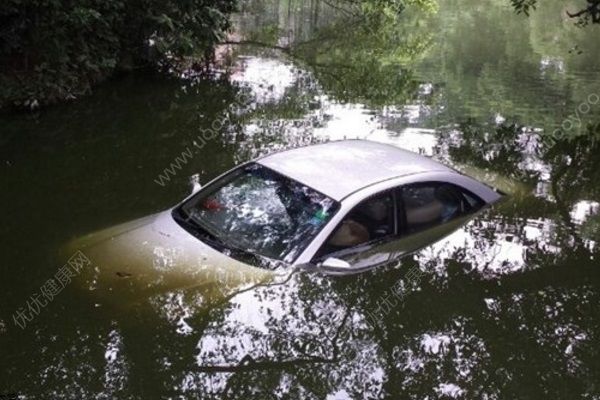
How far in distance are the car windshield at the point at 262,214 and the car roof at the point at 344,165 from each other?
12 cm

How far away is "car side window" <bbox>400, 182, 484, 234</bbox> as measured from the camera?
5.66 m

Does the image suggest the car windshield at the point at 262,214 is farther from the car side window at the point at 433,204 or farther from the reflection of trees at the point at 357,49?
the reflection of trees at the point at 357,49

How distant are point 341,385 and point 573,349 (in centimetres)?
193

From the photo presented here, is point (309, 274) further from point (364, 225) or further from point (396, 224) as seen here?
point (396, 224)

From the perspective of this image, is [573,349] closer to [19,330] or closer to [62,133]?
[19,330]

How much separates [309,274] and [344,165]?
1.20m

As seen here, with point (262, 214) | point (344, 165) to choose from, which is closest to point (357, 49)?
point (344, 165)

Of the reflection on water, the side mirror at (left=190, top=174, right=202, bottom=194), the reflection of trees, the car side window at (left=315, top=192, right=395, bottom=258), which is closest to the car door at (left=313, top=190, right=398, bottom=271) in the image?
the car side window at (left=315, top=192, right=395, bottom=258)

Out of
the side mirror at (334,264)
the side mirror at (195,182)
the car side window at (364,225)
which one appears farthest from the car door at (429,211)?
the side mirror at (195,182)

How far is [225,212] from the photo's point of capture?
5.42m

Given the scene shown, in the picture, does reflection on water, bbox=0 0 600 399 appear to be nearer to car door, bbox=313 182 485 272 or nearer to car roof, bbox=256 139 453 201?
Result: car door, bbox=313 182 485 272

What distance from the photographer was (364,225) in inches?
209

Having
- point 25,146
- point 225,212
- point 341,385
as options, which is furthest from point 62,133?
point 341,385

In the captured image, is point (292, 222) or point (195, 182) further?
point (195, 182)
